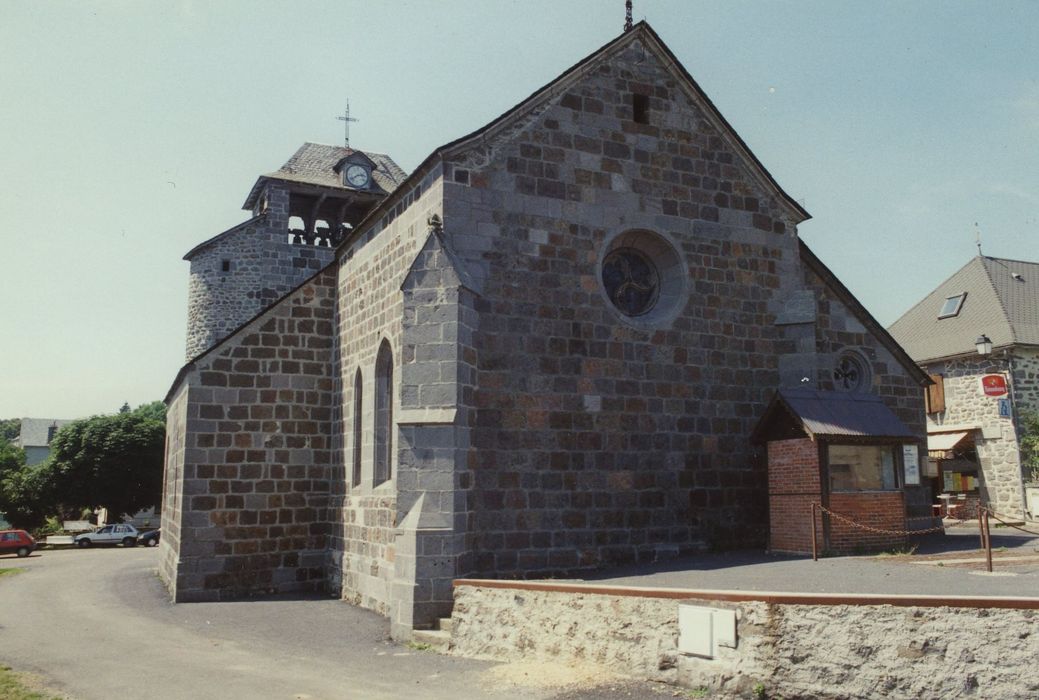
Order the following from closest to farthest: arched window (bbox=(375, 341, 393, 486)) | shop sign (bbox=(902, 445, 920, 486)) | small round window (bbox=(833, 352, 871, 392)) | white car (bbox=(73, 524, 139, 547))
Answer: shop sign (bbox=(902, 445, 920, 486)) → arched window (bbox=(375, 341, 393, 486)) → small round window (bbox=(833, 352, 871, 392)) → white car (bbox=(73, 524, 139, 547))

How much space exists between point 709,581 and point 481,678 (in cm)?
309

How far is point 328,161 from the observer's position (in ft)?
95.7

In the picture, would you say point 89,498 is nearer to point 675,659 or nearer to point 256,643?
point 256,643

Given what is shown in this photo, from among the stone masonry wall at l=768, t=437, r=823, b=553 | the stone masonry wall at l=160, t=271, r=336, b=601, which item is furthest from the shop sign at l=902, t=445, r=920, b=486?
the stone masonry wall at l=160, t=271, r=336, b=601

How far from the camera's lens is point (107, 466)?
46562 millimetres

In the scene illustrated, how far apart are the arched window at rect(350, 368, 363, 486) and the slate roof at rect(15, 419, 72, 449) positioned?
7124 cm

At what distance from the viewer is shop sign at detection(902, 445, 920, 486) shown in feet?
45.0

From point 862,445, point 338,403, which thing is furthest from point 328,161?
point 862,445

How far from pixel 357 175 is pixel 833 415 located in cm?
1945

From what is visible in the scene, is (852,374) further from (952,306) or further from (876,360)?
(952,306)

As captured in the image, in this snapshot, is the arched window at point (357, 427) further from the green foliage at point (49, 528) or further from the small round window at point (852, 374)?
the green foliage at point (49, 528)

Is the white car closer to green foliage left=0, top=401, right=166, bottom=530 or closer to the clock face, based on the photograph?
green foliage left=0, top=401, right=166, bottom=530

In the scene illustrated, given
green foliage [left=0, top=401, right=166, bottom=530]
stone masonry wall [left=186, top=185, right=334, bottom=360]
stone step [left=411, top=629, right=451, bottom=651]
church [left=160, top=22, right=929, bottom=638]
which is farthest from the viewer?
green foliage [left=0, top=401, right=166, bottom=530]

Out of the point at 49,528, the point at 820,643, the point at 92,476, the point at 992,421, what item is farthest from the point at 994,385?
the point at 49,528
